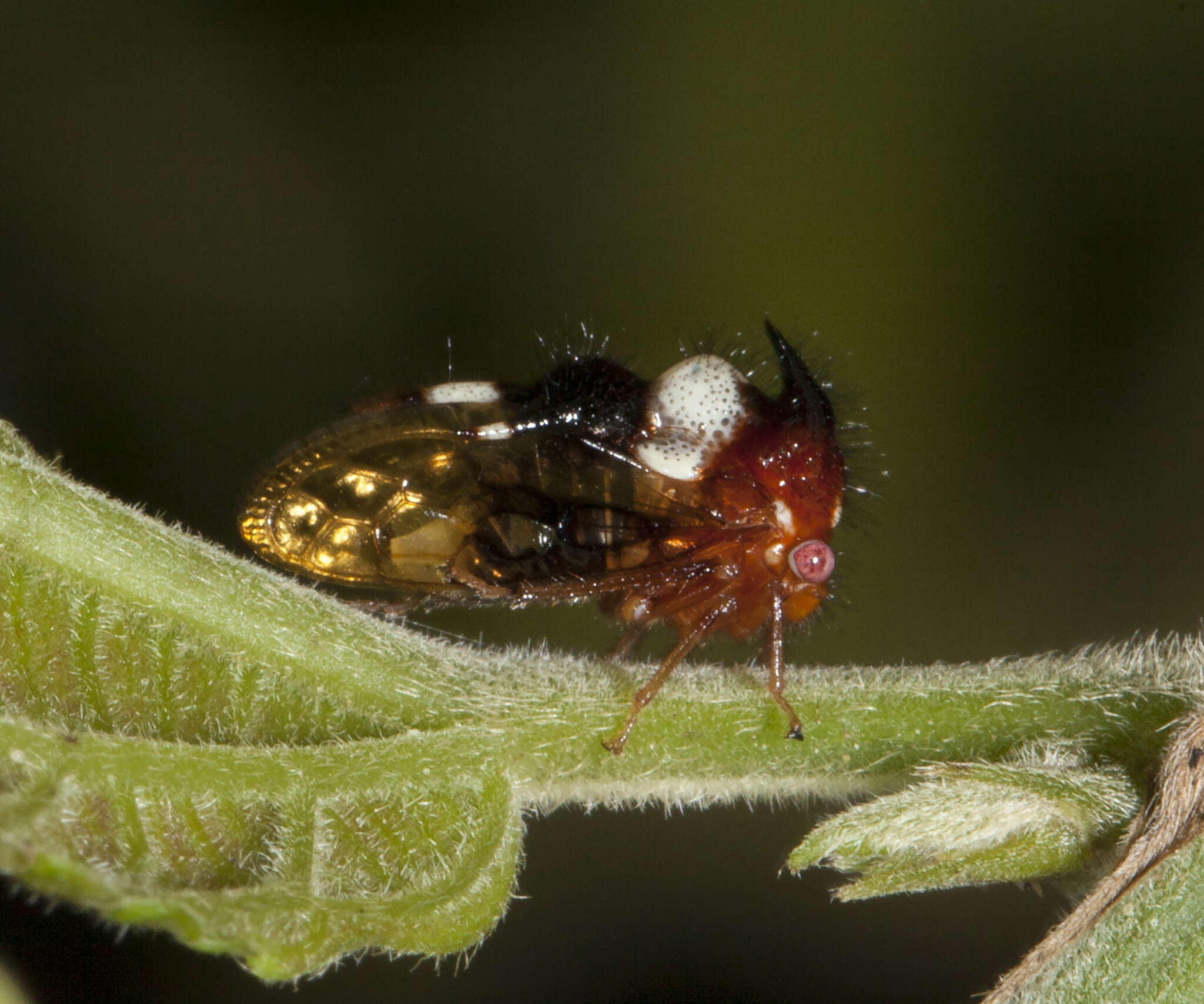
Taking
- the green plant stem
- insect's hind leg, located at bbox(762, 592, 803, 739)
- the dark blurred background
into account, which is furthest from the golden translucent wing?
the dark blurred background

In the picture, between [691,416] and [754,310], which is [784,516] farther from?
[754,310]

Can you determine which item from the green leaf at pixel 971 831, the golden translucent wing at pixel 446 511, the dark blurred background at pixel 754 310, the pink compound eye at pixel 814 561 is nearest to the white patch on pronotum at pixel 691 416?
the golden translucent wing at pixel 446 511

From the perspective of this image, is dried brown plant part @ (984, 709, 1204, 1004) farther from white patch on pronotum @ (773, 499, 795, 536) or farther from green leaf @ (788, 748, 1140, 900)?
white patch on pronotum @ (773, 499, 795, 536)

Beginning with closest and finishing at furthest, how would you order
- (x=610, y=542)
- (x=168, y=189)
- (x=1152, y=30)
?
(x=610, y=542)
(x=1152, y=30)
(x=168, y=189)

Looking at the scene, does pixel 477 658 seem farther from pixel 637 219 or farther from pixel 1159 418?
pixel 1159 418

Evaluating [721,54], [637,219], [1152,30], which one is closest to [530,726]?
[637,219]

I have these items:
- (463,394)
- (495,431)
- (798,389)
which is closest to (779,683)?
(798,389)
